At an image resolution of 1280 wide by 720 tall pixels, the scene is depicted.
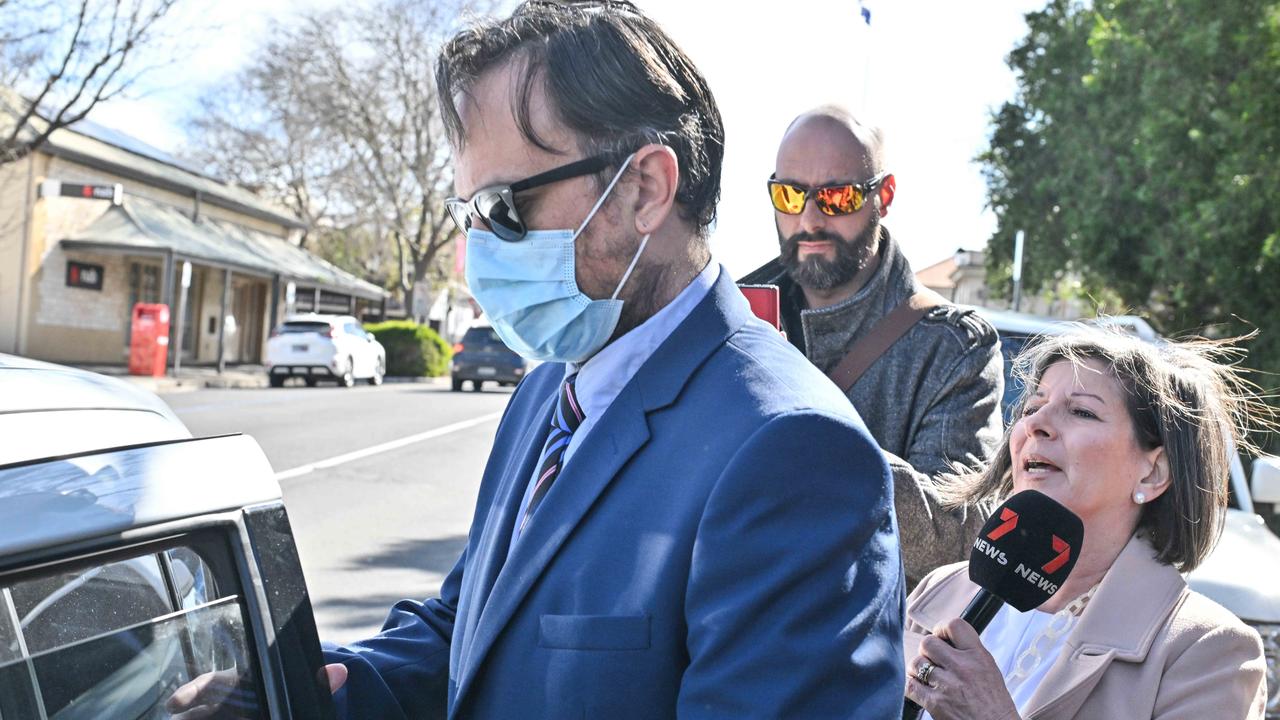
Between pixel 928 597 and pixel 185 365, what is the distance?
35.1 meters

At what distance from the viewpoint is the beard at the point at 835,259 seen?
10.9ft

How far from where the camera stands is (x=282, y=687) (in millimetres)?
1565

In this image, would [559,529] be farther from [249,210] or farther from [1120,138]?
[249,210]

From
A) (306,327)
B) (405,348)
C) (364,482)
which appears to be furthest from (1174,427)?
(405,348)

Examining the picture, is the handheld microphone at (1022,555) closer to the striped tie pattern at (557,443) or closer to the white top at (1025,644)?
the white top at (1025,644)

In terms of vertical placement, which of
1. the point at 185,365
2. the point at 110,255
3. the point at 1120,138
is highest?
the point at 1120,138

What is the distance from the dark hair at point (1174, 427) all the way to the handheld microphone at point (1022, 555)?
1.71ft

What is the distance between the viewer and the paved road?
26.2 feet

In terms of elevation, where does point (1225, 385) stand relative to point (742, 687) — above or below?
above

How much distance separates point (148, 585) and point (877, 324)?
210 centimetres

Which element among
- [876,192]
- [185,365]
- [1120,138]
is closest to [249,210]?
[185,365]

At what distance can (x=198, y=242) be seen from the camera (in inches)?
1355

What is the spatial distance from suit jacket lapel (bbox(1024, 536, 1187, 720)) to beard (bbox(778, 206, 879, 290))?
1.03 m

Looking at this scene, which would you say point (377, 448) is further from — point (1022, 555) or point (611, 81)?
point (611, 81)
